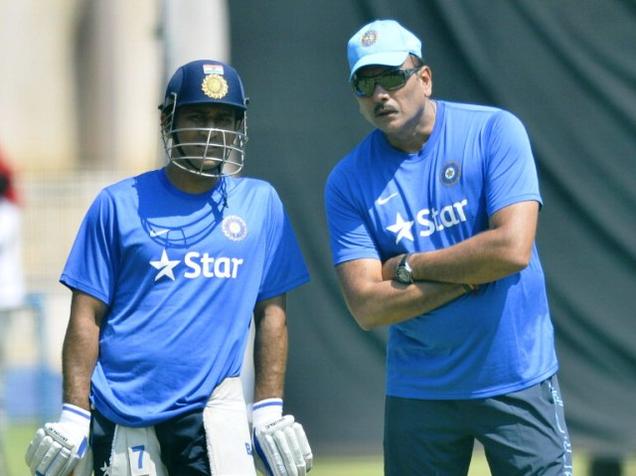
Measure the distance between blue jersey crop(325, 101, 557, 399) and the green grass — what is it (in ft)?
5.09

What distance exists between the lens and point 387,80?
4.48 m

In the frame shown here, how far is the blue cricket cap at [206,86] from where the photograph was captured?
4.29 metres

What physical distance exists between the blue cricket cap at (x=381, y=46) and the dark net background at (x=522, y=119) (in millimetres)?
1395

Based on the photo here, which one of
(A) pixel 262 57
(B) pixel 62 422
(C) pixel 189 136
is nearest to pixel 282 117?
(A) pixel 262 57

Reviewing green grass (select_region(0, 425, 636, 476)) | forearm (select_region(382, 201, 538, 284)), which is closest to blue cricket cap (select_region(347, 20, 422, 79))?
Answer: forearm (select_region(382, 201, 538, 284))

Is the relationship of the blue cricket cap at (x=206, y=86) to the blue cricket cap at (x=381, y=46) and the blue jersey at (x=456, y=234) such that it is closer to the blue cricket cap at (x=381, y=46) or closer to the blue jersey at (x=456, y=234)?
the blue cricket cap at (x=381, y=46)

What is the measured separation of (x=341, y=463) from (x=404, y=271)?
201 centimetres

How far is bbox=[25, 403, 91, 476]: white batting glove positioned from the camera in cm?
418

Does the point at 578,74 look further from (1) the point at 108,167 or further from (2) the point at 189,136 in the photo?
(1) the point at 108,167

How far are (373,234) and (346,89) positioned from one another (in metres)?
1.53

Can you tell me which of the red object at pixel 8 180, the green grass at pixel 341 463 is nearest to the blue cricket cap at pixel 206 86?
the green grass at pixel 341 463

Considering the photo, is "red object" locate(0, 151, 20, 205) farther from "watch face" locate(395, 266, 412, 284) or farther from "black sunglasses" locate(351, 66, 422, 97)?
"watch face" locate(395, 266, 412, 284)

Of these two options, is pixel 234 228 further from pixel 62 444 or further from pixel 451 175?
pixel 62 444

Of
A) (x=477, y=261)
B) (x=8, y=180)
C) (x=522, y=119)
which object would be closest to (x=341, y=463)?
(x=522, y=119)
